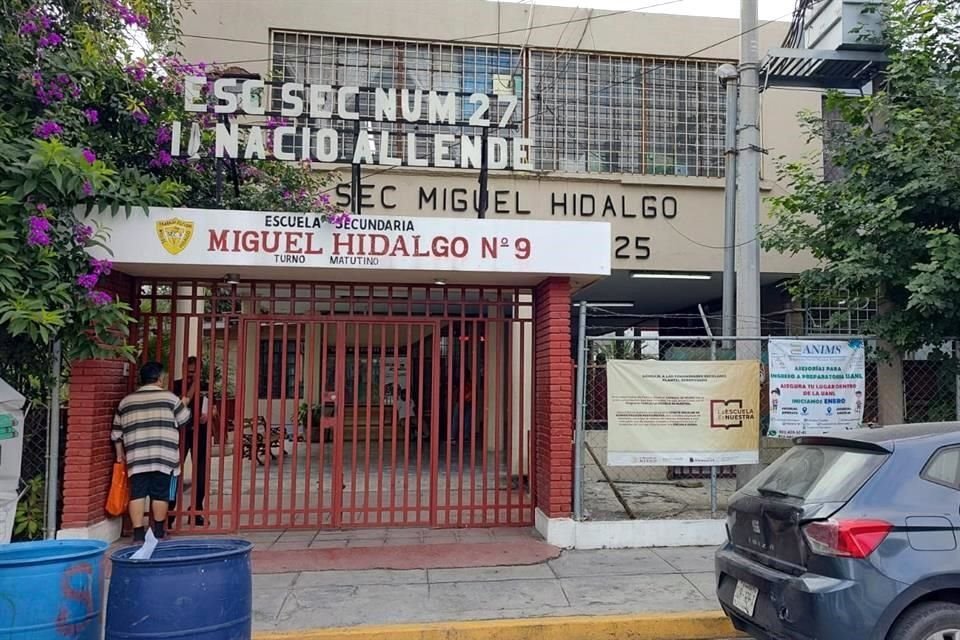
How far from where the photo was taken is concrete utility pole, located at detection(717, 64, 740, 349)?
8508 millimetres

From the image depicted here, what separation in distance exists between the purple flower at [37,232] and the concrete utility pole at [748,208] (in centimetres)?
658

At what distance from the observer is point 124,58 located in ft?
25.6

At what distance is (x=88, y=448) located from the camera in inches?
267

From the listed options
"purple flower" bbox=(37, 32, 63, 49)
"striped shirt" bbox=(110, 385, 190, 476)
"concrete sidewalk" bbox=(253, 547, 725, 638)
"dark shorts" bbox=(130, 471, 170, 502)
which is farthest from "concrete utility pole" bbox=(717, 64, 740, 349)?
"purple flower" bbox=(37, 32, 63, 49)

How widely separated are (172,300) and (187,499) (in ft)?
9.51

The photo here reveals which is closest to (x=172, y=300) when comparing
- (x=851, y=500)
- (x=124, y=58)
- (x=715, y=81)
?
(x=124, y=58)

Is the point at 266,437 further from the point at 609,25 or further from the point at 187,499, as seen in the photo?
the point at 609,25

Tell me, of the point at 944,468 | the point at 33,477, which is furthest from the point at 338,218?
the point at 944,468

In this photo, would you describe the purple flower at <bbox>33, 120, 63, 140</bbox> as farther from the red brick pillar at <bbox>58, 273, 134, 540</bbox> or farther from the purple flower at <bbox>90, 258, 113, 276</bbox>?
the red brick pillar at <bbox>58, 273, 134, 540</bbox>

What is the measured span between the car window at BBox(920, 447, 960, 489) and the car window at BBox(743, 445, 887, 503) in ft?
0.81

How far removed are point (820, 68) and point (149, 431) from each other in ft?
28.9

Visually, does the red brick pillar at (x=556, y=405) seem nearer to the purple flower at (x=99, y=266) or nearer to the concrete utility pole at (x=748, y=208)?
→ the concrete utility pole at (x=748, y=208)

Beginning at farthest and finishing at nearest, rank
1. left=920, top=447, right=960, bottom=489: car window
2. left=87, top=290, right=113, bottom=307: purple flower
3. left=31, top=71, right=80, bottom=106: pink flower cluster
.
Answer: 1. left=31, top=71, right=80, bottom=106: pink flower cluster
2. left=87, top=290, right=113, bottom=307: purple flower
3. left=920, top=447, right=960, bottom=489: car window

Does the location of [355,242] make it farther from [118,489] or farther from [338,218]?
[118,489]
